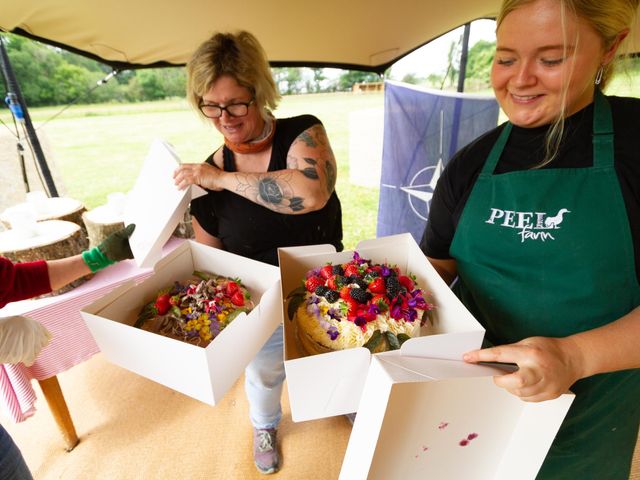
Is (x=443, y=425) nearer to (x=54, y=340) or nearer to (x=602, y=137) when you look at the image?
(x=602, y=137)

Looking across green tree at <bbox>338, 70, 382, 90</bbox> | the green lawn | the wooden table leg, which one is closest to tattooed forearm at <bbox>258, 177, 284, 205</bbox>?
the wooden table leg

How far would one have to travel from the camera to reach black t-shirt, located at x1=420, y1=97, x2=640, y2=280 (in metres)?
0.79

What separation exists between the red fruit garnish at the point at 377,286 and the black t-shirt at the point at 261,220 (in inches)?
21.7

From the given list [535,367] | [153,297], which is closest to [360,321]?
[535,367]

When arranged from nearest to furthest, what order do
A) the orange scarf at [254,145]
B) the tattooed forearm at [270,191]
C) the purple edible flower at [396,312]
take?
1. the purple edible flower at [396,312]
2. the tattooed forearm at [270,191]
3. the orange scarf at [254,145]

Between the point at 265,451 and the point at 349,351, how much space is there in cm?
143

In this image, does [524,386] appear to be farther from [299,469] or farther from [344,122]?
[344,122]

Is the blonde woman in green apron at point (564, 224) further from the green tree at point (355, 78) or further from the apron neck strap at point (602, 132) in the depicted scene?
the green tree at point (355, 78)

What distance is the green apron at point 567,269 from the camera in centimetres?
79

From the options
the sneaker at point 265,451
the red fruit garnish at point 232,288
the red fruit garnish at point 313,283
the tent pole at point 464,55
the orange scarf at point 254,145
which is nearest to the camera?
the red fruit garnish at point 313,283

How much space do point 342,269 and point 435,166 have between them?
6.04ft

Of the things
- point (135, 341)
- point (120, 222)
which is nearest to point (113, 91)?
point (120, 222)

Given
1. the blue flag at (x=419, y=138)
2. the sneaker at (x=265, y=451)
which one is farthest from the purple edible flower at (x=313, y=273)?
the blue flag at (x=419, y=138)

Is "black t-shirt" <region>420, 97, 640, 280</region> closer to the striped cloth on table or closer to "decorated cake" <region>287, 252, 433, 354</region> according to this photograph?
"decorated cake" <region>287, 252, 433, 354</region>
